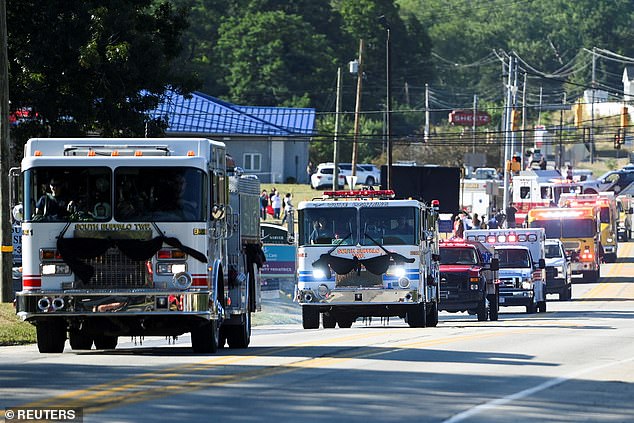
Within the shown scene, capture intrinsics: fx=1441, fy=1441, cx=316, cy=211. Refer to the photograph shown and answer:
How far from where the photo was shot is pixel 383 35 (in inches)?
5290

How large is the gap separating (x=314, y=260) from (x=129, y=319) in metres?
9.18

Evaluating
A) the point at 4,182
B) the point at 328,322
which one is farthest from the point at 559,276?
the point at 4,182

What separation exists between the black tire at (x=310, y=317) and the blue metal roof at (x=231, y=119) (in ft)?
156

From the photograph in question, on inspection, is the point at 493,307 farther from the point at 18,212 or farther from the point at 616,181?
the point at 616,181

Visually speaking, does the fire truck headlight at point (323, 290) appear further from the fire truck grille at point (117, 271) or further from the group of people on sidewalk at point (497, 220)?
the group of people on sidewalk at point (497, 220)

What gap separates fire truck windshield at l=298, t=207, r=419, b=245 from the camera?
2766 centimetres

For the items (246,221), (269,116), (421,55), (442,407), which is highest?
(421,55)

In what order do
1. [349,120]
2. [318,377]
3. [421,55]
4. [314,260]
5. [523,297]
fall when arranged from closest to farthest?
[318,377] < [314,260] < [523,297] < [349,120] < [421,55]

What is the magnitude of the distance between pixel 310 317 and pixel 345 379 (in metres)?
12.8

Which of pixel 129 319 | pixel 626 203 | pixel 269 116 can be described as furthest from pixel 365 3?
pixel 129 319

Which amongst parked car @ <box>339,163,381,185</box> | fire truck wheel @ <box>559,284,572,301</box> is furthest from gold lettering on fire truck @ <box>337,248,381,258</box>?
parked car @ <box>339,163,381,185</box>

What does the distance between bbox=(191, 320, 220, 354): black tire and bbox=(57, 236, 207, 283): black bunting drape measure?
124 cm

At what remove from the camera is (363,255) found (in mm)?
27719

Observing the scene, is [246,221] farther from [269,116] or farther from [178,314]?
[269,116]
